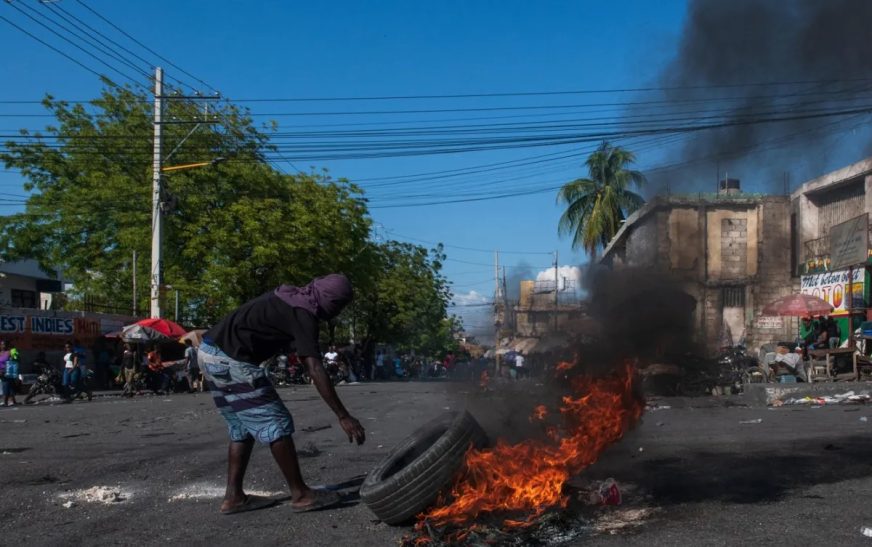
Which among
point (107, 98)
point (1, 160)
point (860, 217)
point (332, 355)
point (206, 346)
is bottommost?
point (332, 355)

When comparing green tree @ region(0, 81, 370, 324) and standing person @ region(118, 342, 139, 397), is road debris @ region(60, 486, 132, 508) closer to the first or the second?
standing person @ region(118, 342, 139, 397)

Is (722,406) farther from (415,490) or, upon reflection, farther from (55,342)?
(55,342)

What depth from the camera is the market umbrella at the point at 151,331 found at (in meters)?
23.2

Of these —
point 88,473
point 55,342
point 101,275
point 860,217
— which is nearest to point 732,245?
point 88,473

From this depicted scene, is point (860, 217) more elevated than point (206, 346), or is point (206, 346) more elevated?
point (860, 217)

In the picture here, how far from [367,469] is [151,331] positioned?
1833 cm

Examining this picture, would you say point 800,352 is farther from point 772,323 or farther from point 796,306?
point 772,323

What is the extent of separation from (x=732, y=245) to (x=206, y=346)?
21.6 feet

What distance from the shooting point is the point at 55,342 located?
24.3m

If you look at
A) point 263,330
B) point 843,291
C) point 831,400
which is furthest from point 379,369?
point 263,330

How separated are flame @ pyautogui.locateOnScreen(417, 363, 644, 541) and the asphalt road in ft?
0.93

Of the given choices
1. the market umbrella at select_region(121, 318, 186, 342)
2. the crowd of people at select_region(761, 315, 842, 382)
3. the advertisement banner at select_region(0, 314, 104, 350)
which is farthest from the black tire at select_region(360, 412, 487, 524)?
the advertisement banner at select_region(0, 314, 104, 350)

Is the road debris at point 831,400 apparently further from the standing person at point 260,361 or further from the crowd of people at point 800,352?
the standing person at point 260,361

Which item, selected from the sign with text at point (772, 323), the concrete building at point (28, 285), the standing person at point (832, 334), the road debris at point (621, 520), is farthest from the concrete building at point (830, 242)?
the concrete building at point (28, 285)
